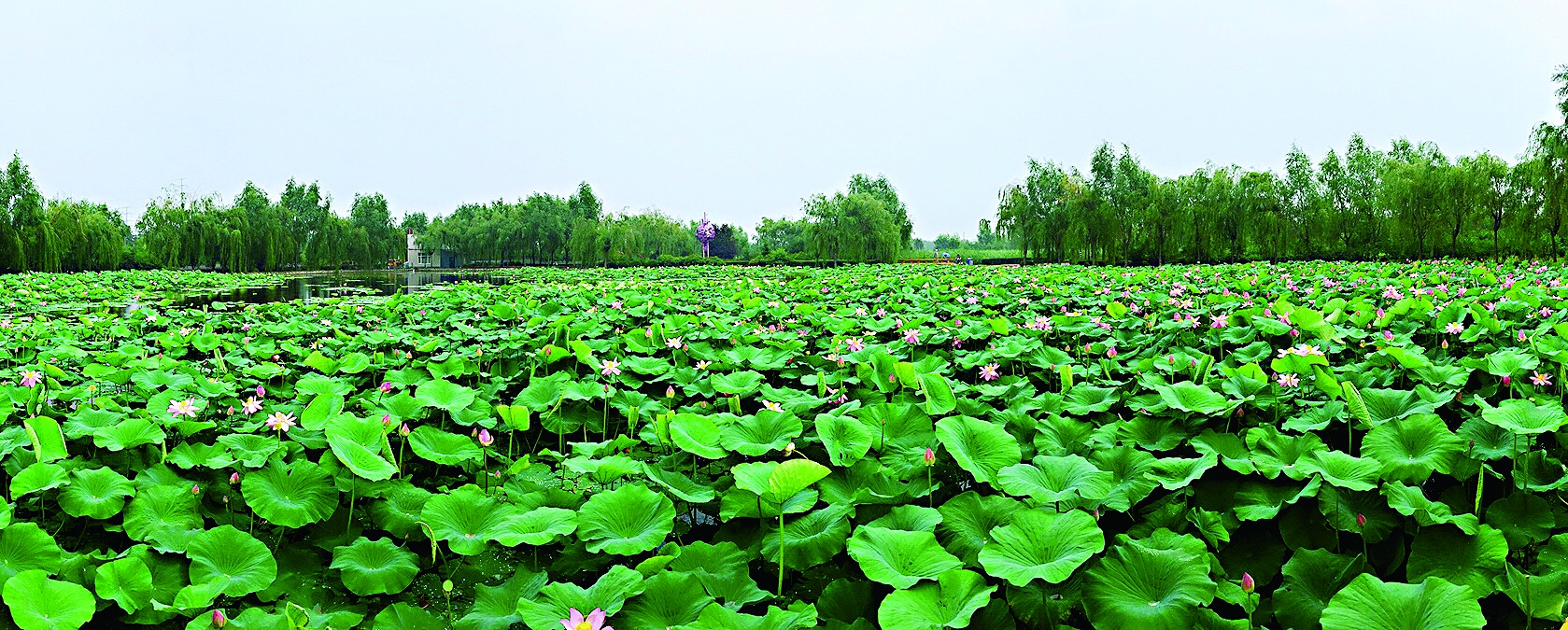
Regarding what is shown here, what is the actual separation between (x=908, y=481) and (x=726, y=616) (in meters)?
0.52

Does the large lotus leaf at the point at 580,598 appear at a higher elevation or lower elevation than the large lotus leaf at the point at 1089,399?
lower

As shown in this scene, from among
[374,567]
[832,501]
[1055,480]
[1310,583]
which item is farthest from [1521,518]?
[374,567]

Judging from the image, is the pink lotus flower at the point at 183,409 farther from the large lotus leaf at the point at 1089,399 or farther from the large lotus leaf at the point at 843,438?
the large lotus leaf at the point at 1089,399

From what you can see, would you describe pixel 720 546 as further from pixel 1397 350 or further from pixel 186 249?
pixel 186 249

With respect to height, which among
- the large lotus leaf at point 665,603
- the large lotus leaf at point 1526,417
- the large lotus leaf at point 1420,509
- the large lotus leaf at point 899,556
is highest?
the large lotus leaf at point 1526,417

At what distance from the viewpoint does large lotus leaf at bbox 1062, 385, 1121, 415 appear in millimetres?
1692

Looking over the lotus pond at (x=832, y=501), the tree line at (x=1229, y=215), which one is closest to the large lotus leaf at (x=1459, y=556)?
the lotus pond at (x=832, y=501)

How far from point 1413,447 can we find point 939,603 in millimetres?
905

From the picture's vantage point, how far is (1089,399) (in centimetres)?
177

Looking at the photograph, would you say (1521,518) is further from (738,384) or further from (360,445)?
(360,445)

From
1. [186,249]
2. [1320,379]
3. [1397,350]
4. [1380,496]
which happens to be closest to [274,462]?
[1380,496]

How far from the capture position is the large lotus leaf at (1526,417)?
118cm

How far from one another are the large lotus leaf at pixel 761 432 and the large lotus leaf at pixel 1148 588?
59 centimetres

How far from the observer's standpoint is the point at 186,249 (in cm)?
2470
